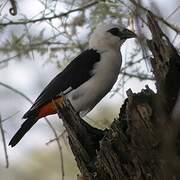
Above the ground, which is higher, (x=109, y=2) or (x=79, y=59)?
(x=109, y=2)

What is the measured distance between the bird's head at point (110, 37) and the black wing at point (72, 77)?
0.18 metres

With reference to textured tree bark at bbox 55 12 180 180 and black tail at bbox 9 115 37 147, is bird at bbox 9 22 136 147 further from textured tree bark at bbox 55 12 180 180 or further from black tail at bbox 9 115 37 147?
textured tree bark at bbox 55 12 180 180

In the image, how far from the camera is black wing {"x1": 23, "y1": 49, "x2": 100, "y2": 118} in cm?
432

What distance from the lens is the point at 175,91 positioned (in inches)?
111

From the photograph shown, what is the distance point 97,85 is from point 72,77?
0.19m

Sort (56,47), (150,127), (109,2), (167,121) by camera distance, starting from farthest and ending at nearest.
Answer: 1. (56,47)
2. (109,2)
3. (150,127)
4. (167,121)

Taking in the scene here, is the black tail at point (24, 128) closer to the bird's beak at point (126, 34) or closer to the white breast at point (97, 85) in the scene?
the white breast at point (97, 85)

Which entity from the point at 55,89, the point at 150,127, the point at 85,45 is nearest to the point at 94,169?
the point at 150,127

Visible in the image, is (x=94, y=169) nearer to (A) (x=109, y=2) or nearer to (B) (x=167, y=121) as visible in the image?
(B) (x=167, y=121)

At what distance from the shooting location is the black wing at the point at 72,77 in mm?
4324

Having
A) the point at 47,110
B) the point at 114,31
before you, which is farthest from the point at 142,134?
the point at 114,31

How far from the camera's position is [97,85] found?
173 inches

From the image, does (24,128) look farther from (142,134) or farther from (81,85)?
(142,134)

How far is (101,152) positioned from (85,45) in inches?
100
